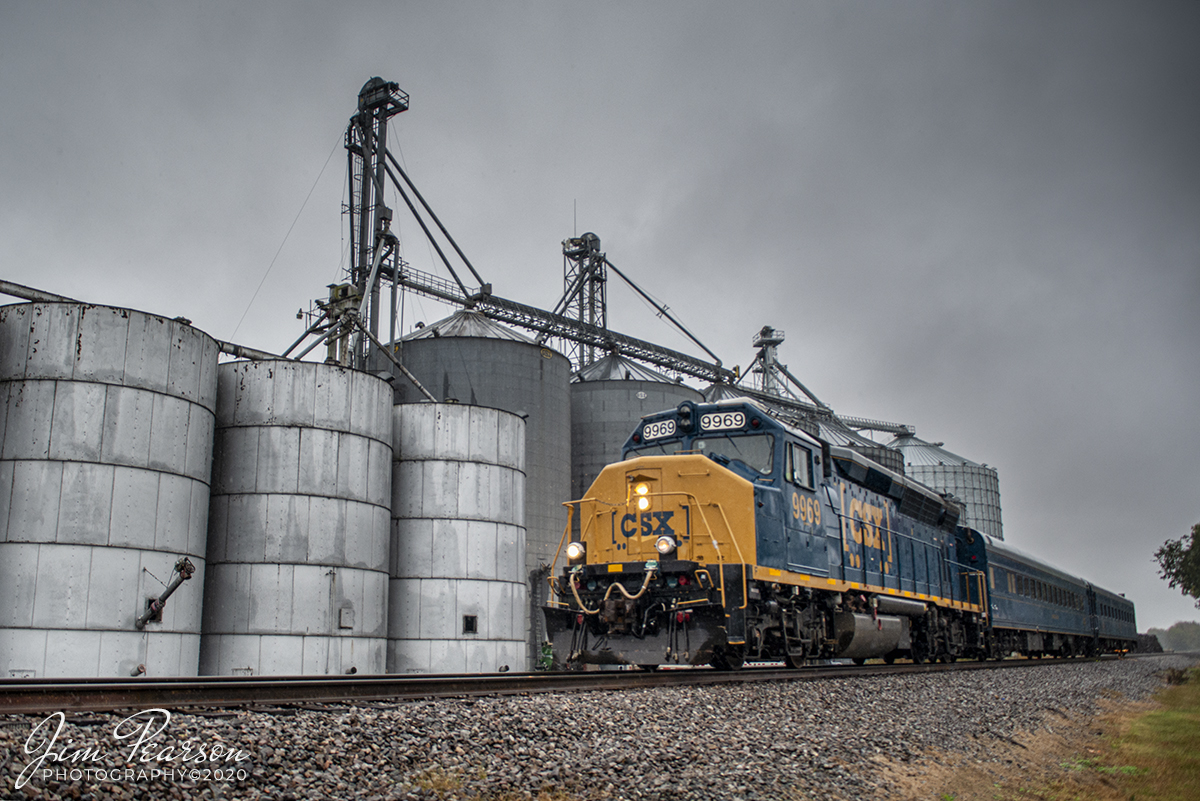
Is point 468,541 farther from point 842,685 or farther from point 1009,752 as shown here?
point 1009,752

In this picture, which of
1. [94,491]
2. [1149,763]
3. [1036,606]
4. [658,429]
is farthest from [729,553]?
[1036,606]

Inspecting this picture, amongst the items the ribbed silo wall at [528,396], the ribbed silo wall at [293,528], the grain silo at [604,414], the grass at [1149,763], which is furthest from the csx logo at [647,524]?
the grain silo at [604,414]

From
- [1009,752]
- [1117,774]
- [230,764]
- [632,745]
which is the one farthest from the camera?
[1009,752]

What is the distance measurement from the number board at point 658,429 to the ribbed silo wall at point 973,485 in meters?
55.0

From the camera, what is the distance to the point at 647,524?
1240 centimetres

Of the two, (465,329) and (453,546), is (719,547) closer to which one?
(453,546)

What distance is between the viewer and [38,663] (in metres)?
14.2

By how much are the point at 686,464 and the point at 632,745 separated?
→ 20.1 ft

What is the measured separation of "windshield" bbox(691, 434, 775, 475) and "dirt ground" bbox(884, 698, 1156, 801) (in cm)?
453

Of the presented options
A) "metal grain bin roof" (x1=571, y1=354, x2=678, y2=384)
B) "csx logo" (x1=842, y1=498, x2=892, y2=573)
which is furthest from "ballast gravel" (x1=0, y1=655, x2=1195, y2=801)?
"metal grain bin roof" (x1=571, y1=354, x2=678, y2=384)

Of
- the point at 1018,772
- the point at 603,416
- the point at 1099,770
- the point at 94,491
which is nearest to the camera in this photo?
the point at 1018,772

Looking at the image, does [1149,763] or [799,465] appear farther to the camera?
[799,465]

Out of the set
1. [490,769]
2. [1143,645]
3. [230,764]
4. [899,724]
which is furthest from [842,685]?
[1143,645]

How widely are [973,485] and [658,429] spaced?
188 feet
